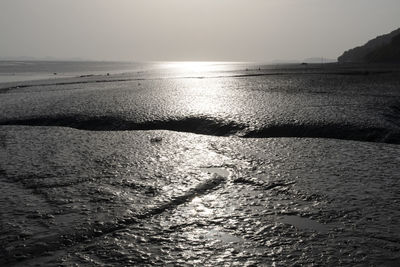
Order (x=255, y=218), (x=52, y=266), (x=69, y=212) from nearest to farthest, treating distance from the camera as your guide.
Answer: (x=52, y=266) → (x=255, y=218) → (x=69, y=212)

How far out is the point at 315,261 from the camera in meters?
1.86

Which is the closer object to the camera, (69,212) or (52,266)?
(52,266)

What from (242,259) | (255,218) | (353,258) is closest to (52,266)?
(242,259)

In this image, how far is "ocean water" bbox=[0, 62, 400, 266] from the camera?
1.99 m

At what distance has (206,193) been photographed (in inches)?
111

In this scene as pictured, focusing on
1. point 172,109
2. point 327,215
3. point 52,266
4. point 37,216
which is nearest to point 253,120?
point 172,109

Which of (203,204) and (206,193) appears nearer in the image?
(203,204)

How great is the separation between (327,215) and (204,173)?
4.05 ft

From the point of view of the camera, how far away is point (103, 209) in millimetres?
2570

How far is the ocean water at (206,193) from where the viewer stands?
199 centimetres

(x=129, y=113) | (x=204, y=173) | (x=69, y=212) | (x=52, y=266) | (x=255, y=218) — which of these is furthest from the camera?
(x=129, y=113)

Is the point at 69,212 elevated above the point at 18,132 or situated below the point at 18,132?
below

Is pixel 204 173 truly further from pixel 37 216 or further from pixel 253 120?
pixel 253 120

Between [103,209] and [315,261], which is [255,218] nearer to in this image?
[315,261]
